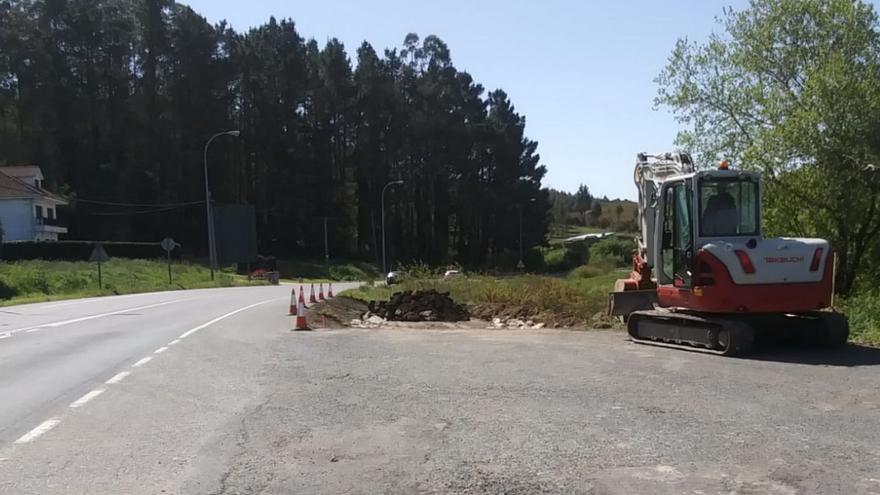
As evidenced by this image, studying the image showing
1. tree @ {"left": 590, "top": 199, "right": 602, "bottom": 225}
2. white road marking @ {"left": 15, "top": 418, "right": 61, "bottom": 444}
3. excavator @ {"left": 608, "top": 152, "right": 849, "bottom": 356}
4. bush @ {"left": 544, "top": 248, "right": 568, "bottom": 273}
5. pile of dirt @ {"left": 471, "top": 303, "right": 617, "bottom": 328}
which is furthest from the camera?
tree @ {"left": 590, "top": 199, "right": 602, "bottom": 225}

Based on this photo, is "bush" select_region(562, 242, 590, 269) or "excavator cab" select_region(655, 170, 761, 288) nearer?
"excavator cab" select_region(655, 170, 761, 288)

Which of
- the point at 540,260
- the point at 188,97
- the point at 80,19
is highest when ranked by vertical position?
the point at 80,19

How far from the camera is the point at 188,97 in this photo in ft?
259

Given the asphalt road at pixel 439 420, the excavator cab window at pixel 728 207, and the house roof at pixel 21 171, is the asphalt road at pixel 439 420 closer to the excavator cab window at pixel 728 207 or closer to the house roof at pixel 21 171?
the excavator cab window at pixel 728 207

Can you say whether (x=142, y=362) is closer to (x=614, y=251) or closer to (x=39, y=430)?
(x=39, y=430)

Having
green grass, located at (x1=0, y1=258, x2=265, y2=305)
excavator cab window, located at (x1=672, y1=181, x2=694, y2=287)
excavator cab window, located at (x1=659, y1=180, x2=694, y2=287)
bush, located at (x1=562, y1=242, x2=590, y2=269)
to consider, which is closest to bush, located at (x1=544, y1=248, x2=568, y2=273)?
bush, located at (x1=562, y1=242, x2=590, y2=269)

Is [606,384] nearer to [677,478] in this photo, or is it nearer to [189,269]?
[677,478]

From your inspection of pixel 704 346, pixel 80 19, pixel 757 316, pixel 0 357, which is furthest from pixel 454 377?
pixel 80 19

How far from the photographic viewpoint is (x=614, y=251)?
293 feet

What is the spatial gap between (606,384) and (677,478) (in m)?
4.38

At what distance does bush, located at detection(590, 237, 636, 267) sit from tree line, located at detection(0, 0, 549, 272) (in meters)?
8.17

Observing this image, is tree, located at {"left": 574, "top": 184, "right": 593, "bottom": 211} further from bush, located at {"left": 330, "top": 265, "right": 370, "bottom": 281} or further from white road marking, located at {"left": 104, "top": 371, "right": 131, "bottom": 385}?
white road marking, located at {"left": 104, "top": 371, "right": 131, "bottom": 385}

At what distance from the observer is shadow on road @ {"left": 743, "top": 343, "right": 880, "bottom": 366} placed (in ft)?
40.3

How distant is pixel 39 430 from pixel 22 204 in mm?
66640
